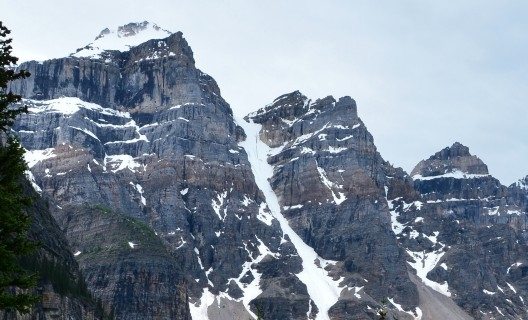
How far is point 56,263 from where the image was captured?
179500mm

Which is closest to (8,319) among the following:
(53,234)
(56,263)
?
(56,263)

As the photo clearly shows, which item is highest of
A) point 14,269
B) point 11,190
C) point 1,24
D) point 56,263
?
point 56,263

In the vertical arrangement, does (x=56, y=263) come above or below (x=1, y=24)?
above

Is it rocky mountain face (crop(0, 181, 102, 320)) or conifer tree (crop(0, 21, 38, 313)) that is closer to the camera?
conifer tree (crop(0, 21, 38, 313))

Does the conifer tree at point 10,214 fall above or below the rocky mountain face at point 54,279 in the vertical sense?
below

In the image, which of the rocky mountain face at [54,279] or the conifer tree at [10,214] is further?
the rocky mountain face at [54,279]

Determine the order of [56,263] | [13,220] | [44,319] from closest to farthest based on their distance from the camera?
1. [13,220]
2. [44,319]
3. [56,263]

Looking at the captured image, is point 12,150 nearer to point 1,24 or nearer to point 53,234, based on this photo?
point 1,24

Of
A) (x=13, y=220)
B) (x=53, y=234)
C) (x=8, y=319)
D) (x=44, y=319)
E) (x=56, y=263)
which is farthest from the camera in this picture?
(x=53, y=234)

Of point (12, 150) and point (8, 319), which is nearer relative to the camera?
point (12, 150)

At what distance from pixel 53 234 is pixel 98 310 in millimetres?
18974

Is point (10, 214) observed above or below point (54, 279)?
below

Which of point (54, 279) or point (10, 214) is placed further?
point (54, 279)

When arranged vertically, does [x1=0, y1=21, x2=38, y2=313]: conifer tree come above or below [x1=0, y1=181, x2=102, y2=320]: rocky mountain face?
below
